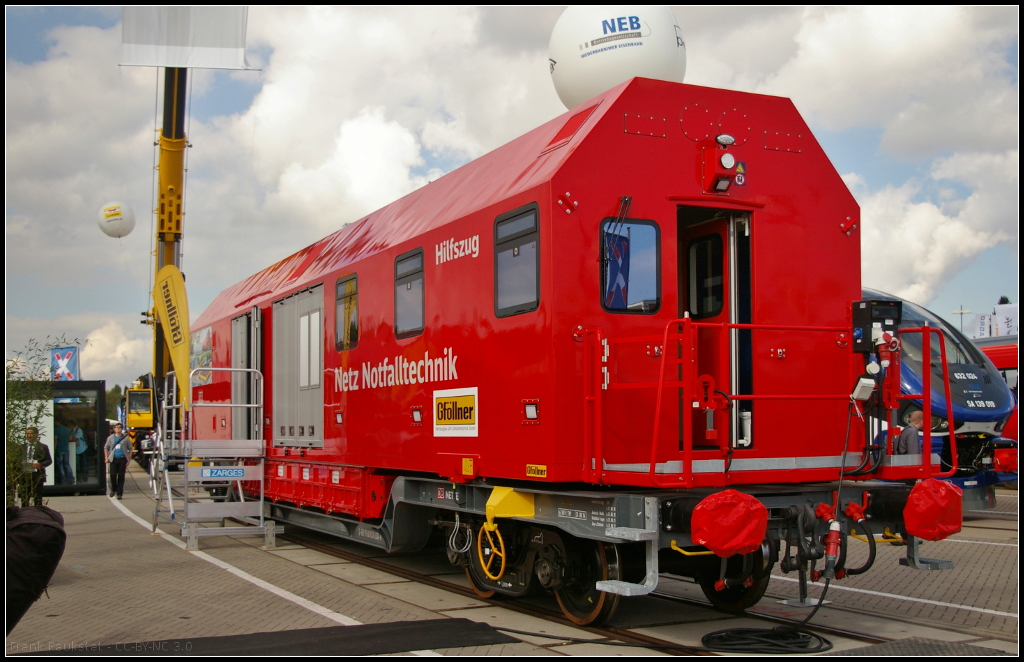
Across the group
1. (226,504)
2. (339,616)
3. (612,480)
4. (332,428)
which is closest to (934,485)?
(612,480)

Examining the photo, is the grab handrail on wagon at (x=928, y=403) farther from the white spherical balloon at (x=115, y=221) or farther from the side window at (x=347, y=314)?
the white spherical balloon at (x=115, y=221)

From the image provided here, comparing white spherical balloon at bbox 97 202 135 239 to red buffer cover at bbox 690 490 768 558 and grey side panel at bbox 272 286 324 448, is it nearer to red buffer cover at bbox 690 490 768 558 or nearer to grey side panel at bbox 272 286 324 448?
grey side panel at bbox 272 286 324 448

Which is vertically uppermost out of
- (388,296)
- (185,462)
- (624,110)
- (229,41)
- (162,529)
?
(229,41)

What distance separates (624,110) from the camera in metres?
6.86

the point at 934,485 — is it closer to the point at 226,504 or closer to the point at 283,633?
the point at 283,633

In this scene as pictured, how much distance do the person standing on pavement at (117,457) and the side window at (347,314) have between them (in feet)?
40.1

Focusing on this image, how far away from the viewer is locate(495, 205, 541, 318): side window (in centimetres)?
668

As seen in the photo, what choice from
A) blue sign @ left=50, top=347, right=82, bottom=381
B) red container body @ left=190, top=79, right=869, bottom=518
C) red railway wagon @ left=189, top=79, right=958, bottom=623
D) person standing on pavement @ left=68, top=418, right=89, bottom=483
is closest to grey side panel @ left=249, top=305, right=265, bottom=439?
red railway wagon @ left=189, top=79, right=958, bottom=623

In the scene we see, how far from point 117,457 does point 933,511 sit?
19.0 metres

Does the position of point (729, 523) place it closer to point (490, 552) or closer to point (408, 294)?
point (490, 552)

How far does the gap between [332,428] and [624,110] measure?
5633mm

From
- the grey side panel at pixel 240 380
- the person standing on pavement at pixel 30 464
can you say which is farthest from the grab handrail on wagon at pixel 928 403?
the grey side panel at pixel 240 380

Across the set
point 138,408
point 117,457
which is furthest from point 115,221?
point 138,408

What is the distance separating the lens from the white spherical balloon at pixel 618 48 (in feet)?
28.7
